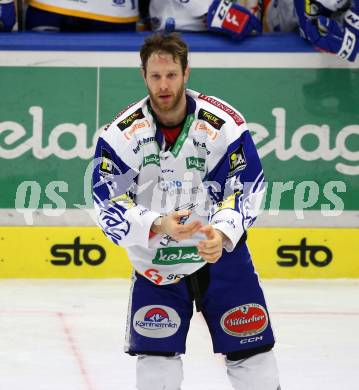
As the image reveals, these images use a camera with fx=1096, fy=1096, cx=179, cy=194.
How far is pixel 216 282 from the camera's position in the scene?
12.0 ft

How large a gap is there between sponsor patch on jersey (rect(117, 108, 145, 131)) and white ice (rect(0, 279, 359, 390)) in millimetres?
1371

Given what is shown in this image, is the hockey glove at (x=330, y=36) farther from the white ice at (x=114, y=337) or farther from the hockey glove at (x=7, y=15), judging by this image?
the hockey glove at (x=7, y=15)

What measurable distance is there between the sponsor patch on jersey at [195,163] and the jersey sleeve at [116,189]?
162 mm

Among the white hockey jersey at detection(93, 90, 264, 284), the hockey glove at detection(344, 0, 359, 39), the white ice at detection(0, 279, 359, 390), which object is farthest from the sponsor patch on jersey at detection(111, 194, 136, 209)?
the hockey glove at detection(344, 0, 359, 39)

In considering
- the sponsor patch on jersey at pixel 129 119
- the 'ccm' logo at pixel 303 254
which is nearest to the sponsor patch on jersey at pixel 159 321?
the sponsor patch on jersey at pixel 129 119

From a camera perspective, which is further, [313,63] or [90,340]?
[313,63]

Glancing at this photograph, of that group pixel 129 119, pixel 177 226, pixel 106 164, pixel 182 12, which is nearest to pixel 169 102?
pixel 129 119

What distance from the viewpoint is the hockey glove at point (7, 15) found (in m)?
6.74

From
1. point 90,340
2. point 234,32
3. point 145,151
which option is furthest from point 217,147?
point 234,32

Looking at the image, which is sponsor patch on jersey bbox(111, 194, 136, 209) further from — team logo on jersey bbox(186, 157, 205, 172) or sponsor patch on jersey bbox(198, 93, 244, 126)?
sponsor patch on jersey bbox(198, 93, 244, 126)

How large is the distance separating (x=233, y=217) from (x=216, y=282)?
0.89 ft

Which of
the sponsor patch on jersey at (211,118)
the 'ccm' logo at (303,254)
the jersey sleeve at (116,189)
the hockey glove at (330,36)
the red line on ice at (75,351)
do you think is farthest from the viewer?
the 'ccm' logo at (303,254)

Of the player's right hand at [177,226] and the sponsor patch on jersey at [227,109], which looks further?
the sponsor patch on jersey at [227,109]

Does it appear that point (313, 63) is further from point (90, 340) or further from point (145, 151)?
point (145, 151)
